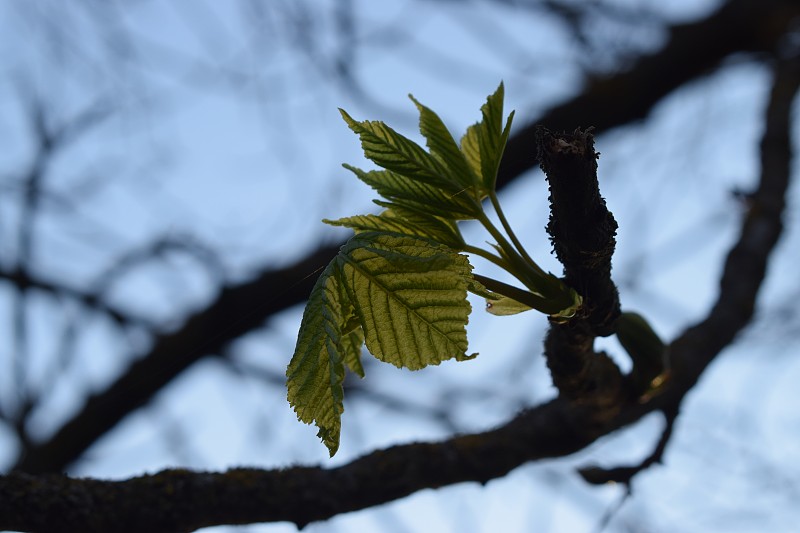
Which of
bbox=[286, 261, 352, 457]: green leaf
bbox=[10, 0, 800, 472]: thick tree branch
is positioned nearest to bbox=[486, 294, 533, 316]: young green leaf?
bbox=[286, 261, 352, 457]: green leaf

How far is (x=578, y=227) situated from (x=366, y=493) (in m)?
0.61

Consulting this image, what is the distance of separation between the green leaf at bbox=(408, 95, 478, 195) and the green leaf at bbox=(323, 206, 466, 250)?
0.17 ft

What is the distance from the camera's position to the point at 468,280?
741 mm

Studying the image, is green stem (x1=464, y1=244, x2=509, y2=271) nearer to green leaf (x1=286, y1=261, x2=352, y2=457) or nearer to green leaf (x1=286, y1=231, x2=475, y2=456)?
green leaf (x1=286, y1=231, x2=475, y2=456)

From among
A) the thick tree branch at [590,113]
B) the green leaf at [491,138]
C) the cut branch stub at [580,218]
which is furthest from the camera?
the thick tree branch at [590,113]

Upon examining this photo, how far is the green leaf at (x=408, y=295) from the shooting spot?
2.38 feet

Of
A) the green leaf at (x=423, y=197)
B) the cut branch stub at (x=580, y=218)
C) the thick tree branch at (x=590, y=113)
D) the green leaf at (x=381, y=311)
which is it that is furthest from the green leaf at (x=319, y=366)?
the thick tree branch at (x=590, y=113)

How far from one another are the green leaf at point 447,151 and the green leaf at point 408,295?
0.09m

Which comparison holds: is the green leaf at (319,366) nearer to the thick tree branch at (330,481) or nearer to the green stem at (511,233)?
the green stem at (511,233)

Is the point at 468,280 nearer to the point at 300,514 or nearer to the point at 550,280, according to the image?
the point at 550,280

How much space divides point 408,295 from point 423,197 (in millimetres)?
121

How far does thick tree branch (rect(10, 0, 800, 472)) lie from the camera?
91.7 inches

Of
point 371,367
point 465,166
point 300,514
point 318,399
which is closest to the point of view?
point 318,399

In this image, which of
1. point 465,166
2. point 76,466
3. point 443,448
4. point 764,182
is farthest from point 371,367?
point 465,166
